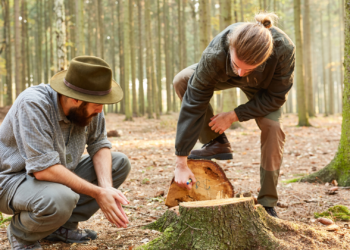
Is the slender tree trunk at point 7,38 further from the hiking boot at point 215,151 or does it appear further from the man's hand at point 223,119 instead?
the man's hand at point 223,119

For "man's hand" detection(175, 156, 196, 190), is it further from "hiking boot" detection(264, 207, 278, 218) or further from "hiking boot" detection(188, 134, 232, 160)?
"hiking boot" detection(264, 207, 278, 218)

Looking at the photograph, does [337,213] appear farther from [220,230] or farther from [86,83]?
[86,83]

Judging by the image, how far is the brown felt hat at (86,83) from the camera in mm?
2189

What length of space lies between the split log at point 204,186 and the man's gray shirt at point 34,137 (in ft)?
3.27

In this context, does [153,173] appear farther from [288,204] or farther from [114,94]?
[114,94]

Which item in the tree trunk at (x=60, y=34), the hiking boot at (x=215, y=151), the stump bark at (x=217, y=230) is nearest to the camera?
the stump bark at (x=217, y=230)

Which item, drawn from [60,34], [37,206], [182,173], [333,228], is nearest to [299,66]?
[60,34]

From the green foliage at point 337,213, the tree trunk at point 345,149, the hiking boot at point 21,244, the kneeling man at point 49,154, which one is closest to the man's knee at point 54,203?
the kneeling man at point 49,154

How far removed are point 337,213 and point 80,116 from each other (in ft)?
8.31

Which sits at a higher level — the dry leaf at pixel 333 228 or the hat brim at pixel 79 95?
the hat brim at pixel 79 95

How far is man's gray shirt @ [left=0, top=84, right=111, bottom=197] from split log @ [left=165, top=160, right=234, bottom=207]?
3.27 ft

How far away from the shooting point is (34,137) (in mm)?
2068

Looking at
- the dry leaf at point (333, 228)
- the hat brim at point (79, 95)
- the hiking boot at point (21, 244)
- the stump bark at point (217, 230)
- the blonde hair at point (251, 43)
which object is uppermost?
the blonde hair at point (251, 43)

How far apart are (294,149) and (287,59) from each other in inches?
180
